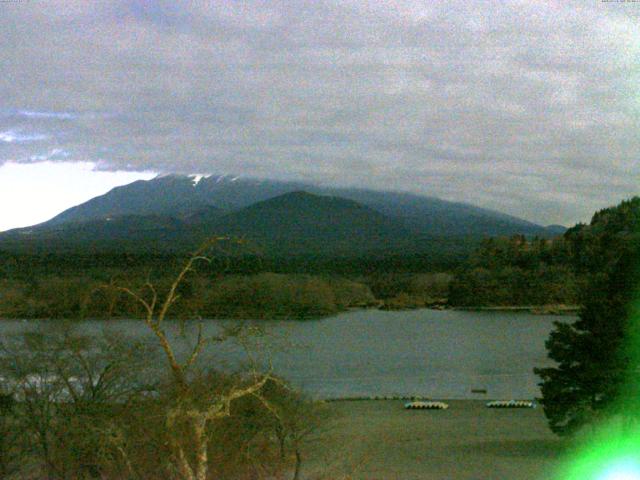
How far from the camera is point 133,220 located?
77.0 meters

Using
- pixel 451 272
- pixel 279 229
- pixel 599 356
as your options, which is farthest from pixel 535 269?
pixel 599 356

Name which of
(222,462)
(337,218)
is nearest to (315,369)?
(222,462)

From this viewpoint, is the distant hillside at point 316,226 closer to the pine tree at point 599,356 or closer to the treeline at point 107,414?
the pine tree at point 599,356

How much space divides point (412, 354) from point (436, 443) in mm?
18480

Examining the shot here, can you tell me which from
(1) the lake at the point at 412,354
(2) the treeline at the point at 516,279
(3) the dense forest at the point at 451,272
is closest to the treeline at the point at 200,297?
(3) the dense forest at the point at 451,272

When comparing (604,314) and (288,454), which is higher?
(604,314)

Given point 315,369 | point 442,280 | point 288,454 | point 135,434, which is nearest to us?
point 135,434

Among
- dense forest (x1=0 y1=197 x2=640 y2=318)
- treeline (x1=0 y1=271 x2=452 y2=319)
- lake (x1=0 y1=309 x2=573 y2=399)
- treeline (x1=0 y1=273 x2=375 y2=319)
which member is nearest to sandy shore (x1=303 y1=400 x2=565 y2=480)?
lake (x1=0 y1=309 x2=573 y2=399)

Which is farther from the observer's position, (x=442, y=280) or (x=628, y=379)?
(x=442, y=280)

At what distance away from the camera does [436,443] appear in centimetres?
1711

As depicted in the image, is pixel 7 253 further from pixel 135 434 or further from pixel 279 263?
pixel 135 434

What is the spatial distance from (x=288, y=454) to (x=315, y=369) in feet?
64.9

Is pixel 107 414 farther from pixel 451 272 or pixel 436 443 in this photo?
pixel 451 272

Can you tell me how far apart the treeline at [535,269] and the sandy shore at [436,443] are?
101ft
